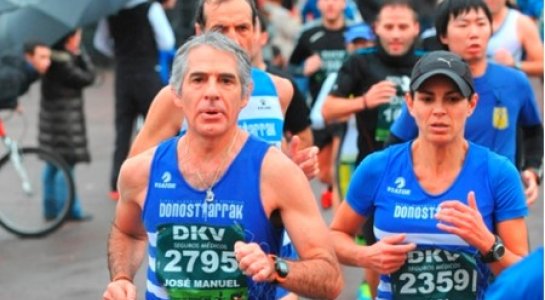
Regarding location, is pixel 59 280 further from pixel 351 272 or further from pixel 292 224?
pixel 292 224

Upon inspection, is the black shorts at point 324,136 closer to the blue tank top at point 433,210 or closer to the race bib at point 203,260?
Answer: the blue tank top at point 433,210

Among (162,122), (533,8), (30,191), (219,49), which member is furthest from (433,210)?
(533,8)

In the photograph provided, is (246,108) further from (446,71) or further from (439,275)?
(439,275)

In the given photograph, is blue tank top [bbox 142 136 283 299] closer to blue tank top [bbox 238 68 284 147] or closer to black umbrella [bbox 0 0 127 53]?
blue tank top [bbox 238 68 284 147]

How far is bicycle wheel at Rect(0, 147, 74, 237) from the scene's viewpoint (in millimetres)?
11125

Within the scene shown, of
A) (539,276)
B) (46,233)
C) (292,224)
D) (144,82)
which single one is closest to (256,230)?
(292,224)

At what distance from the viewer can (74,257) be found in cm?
1036

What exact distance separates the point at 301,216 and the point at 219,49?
580 millimetres

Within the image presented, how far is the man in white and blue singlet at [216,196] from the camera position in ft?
15.3

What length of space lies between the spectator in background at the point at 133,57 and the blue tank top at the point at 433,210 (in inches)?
269

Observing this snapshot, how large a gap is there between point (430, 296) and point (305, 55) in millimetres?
6672

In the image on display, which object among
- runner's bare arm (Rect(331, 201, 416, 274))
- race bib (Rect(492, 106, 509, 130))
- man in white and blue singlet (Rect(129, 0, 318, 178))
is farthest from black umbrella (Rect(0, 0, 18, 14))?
runner's bare arm (Rect(331, 201, 416, 274))

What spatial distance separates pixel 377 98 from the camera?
794cm

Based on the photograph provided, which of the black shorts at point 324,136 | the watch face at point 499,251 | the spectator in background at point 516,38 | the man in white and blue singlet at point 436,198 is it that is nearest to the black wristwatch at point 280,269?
the man in white and blue singlet at point 436,198
